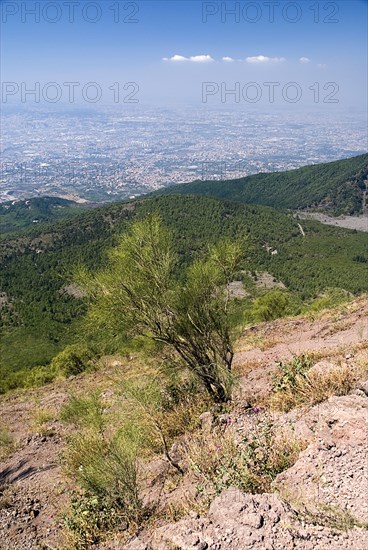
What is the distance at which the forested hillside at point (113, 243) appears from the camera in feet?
235

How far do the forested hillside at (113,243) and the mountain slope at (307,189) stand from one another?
4286 cm

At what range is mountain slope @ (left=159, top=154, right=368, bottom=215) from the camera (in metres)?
173

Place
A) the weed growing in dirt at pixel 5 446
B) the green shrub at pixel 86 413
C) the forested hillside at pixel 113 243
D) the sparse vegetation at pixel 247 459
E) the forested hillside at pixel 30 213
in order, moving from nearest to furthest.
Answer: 1. the sparse vegetation at pixel 247 459
2. the green shrub at pixel 86 413
3. the weed growing in dirt at pixel 5 446
4. the forested hillside at pixel 113 243
5. the forested hillside at pixel 30 213

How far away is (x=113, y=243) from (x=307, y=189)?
461 feet

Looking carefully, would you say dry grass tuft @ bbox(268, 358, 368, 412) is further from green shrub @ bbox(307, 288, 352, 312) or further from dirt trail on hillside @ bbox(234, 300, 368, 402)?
green shrub @ bbox(307, 288, 352, 312)

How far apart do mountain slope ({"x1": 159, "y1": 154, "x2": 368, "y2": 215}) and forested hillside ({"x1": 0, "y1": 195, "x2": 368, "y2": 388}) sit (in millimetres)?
42856

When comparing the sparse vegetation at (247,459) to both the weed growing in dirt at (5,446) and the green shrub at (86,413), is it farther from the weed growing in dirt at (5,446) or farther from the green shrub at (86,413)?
the weed growing in dirt at (5,446)

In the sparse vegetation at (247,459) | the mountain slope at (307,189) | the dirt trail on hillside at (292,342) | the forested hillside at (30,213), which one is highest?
the mountain slope at (307,189)

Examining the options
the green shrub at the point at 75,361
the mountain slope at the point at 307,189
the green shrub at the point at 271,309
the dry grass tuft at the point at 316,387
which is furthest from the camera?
the mountain slope at the point at 307,189

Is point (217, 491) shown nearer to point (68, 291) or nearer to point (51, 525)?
point (51, 525)

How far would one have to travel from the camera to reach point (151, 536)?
136 inches

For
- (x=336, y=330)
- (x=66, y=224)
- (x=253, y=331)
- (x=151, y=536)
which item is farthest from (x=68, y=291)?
(x=151, y=536)

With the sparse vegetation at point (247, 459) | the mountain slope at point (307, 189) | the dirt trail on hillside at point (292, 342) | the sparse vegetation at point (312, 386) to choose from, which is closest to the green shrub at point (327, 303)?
the dirt trail on hillside at point (292, 342)

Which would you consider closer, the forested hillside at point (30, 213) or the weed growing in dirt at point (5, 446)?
the weed growing in dirt at point (5, 446)
